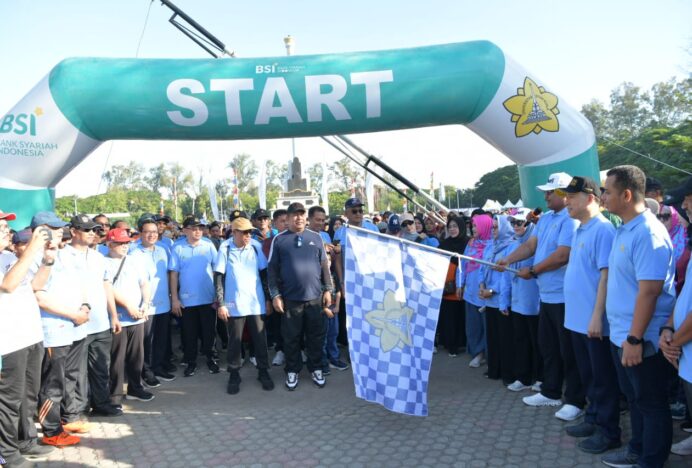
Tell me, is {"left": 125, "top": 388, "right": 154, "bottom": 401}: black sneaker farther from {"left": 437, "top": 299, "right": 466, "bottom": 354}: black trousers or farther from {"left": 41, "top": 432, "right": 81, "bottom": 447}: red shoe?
{"left": 437, "top": 299, "right": 466, "bottom": 354}: black trousers

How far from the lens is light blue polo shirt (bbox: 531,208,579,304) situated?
13.1 ft

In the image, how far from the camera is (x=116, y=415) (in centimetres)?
450

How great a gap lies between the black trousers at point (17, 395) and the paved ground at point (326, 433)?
29cm

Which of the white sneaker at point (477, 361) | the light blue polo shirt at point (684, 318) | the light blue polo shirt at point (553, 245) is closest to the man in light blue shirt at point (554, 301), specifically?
the light blue polo shirt at point (553, 245)

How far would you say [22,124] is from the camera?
6.30 meters

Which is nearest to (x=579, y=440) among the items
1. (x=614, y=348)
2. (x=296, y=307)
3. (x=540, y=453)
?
(x=540, y=453)

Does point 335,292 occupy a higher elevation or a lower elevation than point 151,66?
lower

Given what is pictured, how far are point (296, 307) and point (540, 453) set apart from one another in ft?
8.90

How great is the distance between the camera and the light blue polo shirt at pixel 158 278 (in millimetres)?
5316

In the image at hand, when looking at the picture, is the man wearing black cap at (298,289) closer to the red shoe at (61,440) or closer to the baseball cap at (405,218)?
the red shoe at (61,440)

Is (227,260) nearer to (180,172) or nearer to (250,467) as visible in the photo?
(250,467)

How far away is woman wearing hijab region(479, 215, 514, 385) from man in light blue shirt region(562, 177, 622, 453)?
1261 millimetres

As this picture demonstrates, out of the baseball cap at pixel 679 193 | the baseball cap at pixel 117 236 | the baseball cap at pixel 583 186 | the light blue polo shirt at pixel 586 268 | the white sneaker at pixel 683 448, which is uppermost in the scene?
the baseball cap at pixel 583 186

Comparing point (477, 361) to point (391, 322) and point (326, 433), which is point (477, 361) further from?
point (326, 433)
